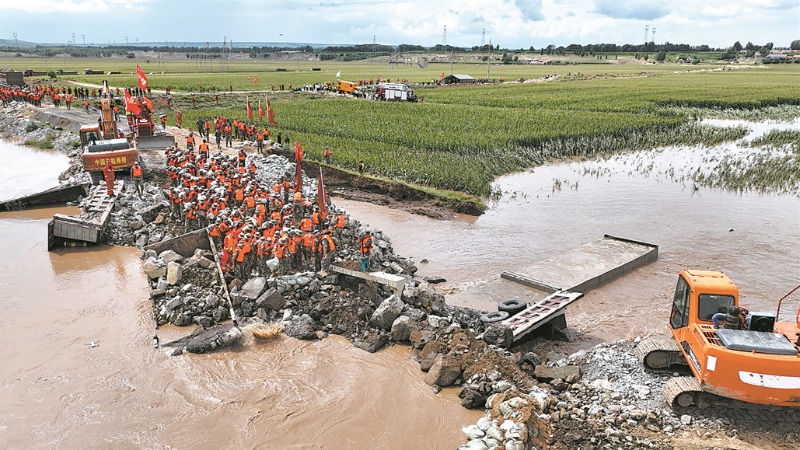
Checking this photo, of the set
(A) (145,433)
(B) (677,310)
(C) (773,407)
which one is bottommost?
(A) (145,433)

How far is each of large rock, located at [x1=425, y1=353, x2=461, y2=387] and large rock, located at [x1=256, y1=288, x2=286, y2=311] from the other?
4492 mm

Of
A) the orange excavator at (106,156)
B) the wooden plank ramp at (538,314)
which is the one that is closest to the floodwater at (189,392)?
the wooden plank ramp at (538,314)

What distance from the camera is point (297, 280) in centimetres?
1461

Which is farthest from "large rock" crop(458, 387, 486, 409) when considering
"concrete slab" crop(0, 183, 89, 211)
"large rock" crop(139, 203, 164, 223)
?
"concrete slab" crop(0, 183, 89, 211)

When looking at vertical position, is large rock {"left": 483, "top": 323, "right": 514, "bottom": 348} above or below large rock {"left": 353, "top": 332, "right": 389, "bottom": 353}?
above

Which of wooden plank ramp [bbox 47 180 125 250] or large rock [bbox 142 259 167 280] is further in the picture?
wooden plank ramp [bbox 47 180 125 250]

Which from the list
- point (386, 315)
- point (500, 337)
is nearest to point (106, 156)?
point (386, 315)

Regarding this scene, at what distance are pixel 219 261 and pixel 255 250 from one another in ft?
3.87

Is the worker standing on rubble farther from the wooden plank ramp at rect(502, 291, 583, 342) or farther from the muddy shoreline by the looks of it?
the wooden plank ramp at rect(502, 291, 583, 342)

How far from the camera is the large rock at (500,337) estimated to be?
12.5m

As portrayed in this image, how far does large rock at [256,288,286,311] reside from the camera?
1417 centimetres

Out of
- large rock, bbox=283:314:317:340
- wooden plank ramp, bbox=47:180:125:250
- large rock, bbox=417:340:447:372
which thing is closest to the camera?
large rock, bbox=417:340:447:372

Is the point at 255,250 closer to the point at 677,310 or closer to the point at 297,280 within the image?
the point at 297,280

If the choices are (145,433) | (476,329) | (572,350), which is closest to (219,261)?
(145,433)
